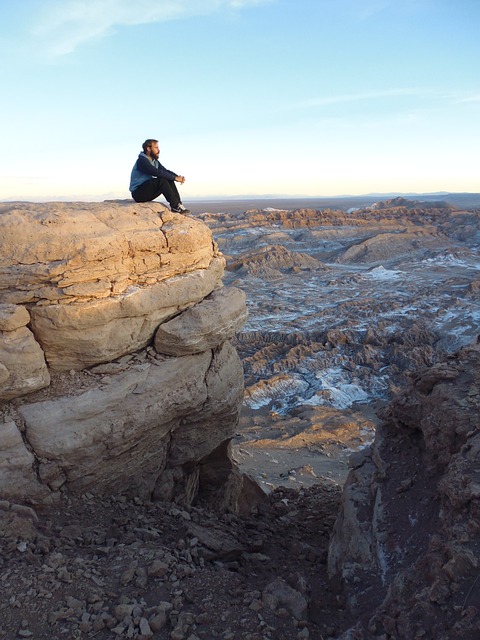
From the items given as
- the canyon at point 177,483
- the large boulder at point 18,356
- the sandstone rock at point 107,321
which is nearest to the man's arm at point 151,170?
the canyon at point 177,483

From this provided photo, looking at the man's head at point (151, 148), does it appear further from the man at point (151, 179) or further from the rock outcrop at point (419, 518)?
the rock outcrop at point (419, 518)

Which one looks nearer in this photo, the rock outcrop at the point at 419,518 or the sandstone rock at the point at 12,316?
the rock outcrop at the point at 419,518

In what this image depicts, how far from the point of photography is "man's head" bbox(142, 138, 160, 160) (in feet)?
20.8

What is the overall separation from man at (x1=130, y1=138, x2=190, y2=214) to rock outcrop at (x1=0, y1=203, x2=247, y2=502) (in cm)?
45

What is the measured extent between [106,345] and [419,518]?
10.7 ft

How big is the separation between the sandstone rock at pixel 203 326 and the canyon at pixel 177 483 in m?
0.02

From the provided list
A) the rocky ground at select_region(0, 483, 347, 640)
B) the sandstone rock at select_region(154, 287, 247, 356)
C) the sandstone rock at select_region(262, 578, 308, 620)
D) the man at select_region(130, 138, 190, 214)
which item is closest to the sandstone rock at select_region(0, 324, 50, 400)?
the rocky ground at select_region(0, 483, 347, 640)

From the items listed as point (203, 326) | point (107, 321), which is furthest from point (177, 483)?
point (107, 321)

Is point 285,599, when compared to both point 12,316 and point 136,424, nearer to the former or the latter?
point 136,424

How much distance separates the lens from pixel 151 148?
20.9 ft

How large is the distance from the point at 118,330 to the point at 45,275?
2.93 feet

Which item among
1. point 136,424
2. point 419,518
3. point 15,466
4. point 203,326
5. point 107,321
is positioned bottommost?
point 419,518

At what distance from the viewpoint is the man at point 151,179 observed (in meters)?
6.27

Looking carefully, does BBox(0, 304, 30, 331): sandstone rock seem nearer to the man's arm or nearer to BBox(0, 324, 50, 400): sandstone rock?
BBox(0, 324, 50, 400): sandstone rock
